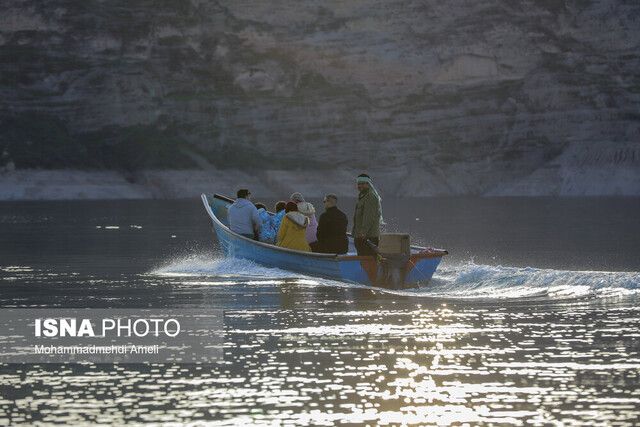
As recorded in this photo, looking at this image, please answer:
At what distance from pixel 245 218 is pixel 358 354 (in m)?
13.3

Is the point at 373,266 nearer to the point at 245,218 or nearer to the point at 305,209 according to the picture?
the point at 305,209

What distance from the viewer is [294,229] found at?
81.3 feet

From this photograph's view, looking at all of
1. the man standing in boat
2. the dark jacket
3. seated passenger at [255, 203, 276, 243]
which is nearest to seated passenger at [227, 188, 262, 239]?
seated passenger at [255, 203, 276, 243]

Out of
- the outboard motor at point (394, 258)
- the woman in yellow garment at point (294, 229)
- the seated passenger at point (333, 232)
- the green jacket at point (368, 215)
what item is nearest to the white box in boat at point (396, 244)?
the outboard motor at point (394, 258)

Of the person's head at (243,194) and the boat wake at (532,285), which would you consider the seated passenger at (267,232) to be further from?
the boat wake at (532,285)

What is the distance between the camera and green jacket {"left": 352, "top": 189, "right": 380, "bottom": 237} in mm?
22703


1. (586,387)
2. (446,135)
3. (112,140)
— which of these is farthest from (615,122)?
(586,387)

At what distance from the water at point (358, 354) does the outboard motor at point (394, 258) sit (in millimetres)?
621

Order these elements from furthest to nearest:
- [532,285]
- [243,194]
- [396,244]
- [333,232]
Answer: [243,194] < [333,232] < [396,244] < [532,285]

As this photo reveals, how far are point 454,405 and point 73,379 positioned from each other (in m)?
4.43

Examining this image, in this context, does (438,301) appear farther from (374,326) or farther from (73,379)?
(73,379)

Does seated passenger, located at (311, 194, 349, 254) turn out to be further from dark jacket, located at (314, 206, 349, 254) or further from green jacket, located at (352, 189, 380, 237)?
green jacket, located at (352, 189, 380, 237)

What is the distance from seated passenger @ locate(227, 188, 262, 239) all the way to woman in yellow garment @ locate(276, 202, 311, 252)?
254 cm

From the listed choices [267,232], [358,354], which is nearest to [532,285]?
[358,354]
